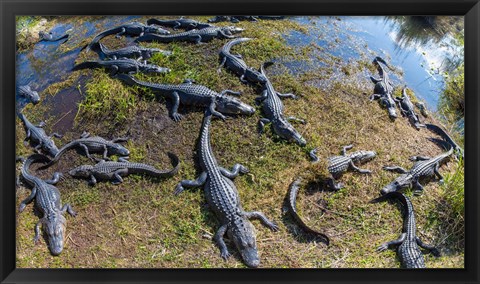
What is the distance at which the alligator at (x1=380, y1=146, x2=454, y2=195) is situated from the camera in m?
4.94

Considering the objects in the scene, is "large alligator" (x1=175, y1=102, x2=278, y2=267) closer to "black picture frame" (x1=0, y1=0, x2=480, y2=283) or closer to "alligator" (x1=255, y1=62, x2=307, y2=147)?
"alligator" (x1=255, y1=62, x2=307, y2=147)

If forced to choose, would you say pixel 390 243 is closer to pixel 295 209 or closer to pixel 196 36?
pixel 295 209

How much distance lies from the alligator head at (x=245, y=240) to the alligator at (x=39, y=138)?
102 inches

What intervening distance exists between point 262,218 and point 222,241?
0.54 meters

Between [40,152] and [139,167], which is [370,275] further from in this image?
[40,152]

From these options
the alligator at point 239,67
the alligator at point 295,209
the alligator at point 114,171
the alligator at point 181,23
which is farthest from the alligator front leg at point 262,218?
the alligator at point 181,23

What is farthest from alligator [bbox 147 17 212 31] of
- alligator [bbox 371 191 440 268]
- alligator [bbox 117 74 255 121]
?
alligator [bbox 371 191 440 268]

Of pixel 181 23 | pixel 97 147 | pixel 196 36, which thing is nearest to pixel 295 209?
pixel 97 147

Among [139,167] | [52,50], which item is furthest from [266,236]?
[52,50]

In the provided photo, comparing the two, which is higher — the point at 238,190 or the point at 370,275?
the point at 370,275

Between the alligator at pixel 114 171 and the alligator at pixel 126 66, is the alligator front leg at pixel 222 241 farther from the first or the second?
the alligator at pixel 126 66

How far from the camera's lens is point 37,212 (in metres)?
4.56

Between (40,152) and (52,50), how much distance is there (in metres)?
2.70

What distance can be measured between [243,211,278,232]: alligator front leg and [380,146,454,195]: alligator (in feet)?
4.74
